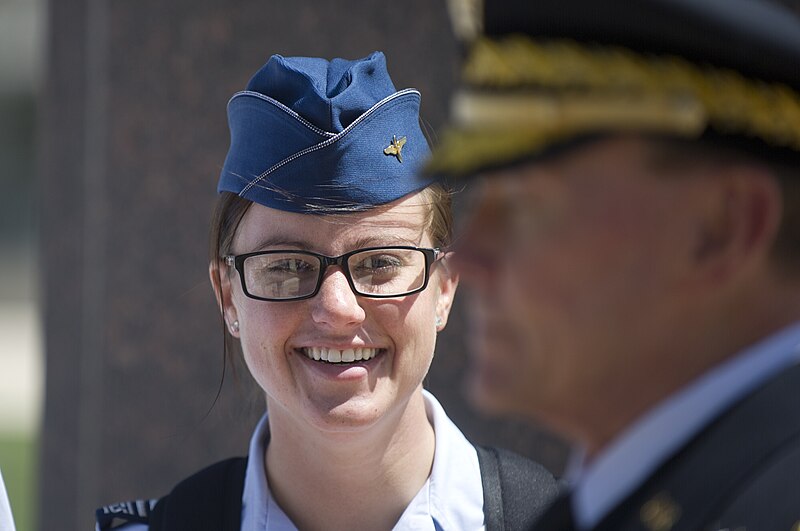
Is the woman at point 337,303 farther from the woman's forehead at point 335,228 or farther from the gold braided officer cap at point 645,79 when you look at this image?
the gold braided officer cap at point 645,79

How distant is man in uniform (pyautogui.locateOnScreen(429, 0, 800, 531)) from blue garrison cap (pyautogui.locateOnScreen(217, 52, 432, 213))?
Answer: 1.10 metres

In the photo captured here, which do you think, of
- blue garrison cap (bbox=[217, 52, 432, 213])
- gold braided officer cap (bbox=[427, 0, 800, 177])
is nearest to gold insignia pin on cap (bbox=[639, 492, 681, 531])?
gold braided officer cap (bbox=[427, 0, 800, 177])

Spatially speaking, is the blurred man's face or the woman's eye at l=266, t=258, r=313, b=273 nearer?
the blurred man's face

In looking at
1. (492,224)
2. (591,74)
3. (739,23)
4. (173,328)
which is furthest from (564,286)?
(173,328)

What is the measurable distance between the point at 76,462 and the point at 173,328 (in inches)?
32.9

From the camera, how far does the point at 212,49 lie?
5371 mm

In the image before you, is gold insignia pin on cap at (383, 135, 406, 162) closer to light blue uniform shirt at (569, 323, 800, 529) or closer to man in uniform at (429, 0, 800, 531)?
man in uniform at (429, 0, 800, 531)

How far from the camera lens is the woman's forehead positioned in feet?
7.63

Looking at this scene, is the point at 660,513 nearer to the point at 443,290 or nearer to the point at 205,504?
the point at 443,290

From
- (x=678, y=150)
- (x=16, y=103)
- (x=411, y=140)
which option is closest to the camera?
(x=678, y=150)

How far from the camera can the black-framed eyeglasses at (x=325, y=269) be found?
231cm

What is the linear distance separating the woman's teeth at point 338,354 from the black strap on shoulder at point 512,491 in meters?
0.41

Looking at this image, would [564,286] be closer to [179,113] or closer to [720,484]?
[720,484]

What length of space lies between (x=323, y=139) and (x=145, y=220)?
3.25 metres
